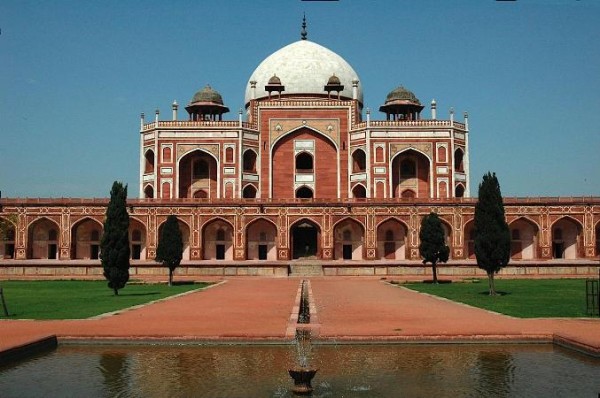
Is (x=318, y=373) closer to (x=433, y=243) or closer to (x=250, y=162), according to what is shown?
(x=433, y=243)

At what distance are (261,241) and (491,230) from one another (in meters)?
18.6

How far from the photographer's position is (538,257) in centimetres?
3362

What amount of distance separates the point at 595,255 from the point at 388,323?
88.5 feet

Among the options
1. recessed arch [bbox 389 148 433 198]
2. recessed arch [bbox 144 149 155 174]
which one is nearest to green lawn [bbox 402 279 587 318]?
recessed arch [bbox 389 148 433 198]

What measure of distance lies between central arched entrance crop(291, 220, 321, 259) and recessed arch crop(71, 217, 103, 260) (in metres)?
10.7

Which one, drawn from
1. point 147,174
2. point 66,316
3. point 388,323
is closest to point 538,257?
point 147,174

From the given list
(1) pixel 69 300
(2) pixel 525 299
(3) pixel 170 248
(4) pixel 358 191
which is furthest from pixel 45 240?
(2) pixel 525 299

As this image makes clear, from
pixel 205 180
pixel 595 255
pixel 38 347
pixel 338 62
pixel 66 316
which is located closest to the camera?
pixel 38 347

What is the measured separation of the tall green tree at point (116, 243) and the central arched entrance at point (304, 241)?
17302 mm

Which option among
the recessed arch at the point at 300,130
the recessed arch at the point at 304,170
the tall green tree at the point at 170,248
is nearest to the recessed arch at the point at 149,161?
the recessed arch at the point at 304,170

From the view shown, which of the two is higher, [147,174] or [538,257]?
[147,174]

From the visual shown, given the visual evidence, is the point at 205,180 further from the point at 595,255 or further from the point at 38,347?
the point at 38,347

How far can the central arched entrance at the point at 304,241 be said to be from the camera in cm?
3534

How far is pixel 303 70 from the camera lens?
43.2 meters
